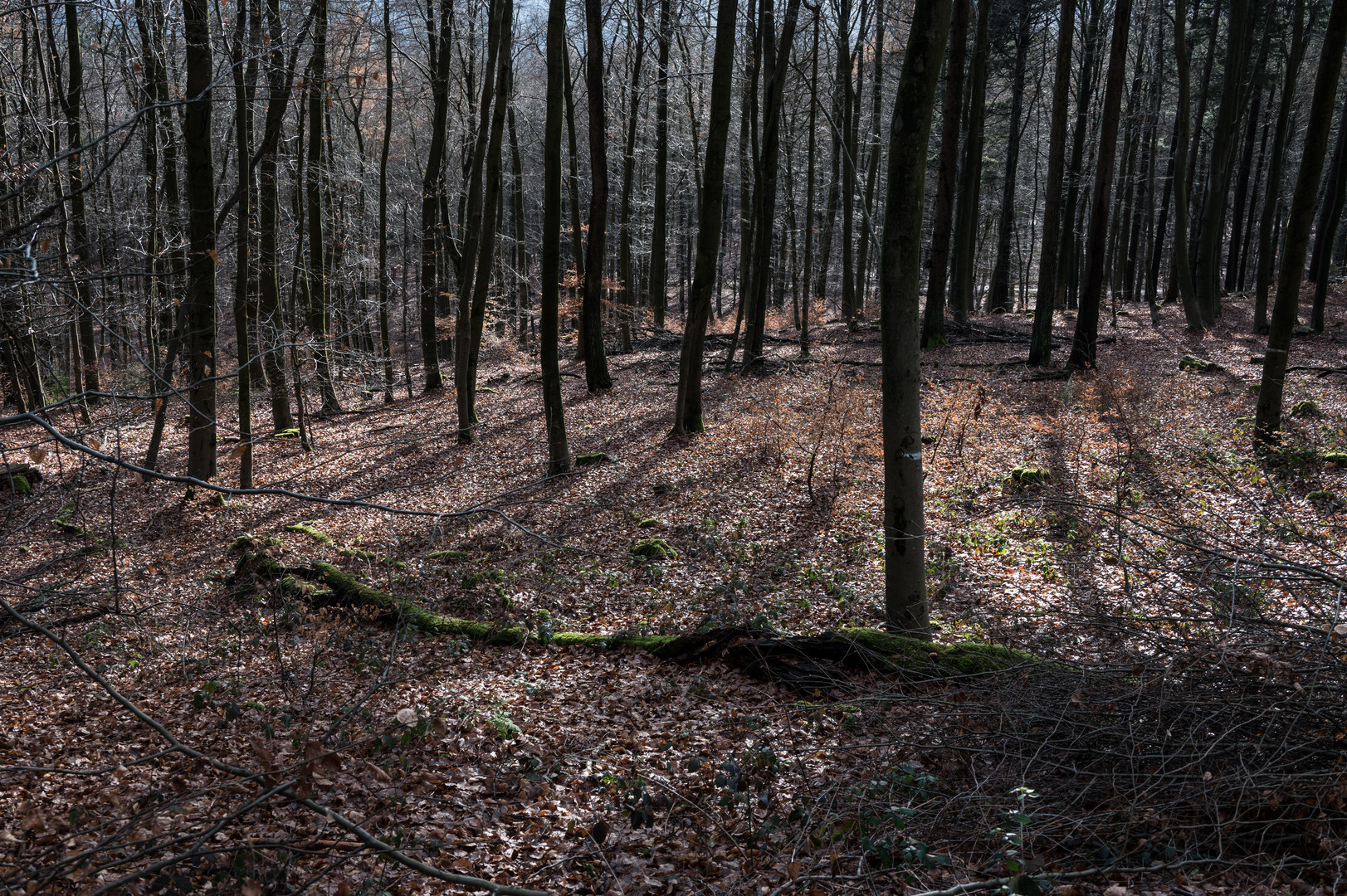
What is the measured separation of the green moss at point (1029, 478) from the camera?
9.58 m

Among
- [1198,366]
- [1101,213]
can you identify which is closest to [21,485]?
[1101,213]

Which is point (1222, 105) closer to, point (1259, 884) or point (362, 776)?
point (1259, 884)

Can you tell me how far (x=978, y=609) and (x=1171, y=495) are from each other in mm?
3677

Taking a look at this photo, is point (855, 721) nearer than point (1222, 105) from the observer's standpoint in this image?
Yes

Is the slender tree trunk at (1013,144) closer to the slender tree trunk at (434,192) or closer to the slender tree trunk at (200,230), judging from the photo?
the slender tree trunk at (434,192)

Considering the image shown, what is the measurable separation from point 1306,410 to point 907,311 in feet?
29.5

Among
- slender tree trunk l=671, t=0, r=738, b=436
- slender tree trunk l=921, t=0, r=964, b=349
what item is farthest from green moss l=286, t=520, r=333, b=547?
slender tree trunk l=921, t=0, r=964, b=349

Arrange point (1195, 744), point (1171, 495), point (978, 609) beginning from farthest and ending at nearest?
point (1171, 495) → point (978, 609) → point (1195, 744)

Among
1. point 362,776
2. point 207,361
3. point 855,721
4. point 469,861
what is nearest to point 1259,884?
point 855,721

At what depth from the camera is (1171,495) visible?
8648 mm

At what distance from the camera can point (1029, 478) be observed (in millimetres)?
9586

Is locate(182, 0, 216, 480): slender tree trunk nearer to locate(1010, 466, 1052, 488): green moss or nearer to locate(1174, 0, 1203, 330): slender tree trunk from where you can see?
A: locate(1010, 466, 1052, 488): green moss

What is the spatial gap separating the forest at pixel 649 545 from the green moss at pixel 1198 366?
1092 millimetres

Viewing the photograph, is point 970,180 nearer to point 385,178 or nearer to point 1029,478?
point 1029,478
